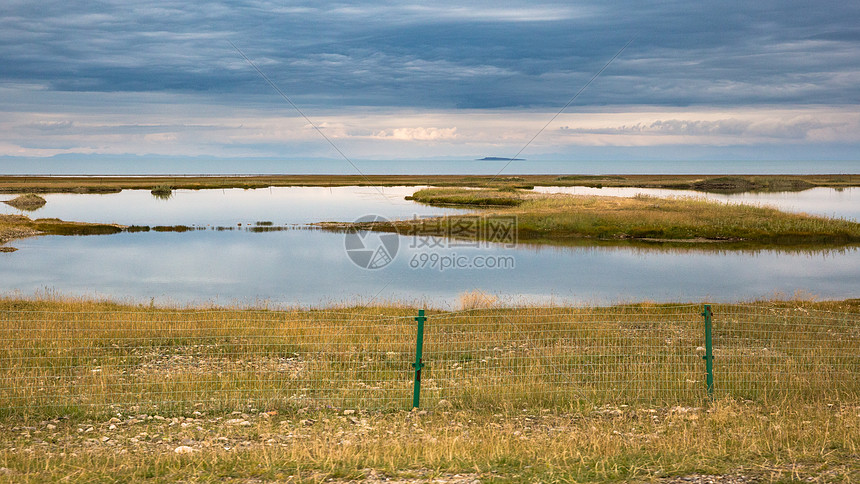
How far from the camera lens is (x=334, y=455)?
→ 8.78 metres

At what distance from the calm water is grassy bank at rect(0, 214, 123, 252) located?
3.54m

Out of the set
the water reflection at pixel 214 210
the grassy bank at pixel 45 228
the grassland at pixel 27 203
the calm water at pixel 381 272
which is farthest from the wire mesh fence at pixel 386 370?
the grassland at pixel 27 203

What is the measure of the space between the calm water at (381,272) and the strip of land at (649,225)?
5.01 metres

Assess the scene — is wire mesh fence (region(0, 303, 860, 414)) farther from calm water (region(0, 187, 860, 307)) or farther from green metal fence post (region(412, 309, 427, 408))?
calm water (region(0, 187, 860, 307))

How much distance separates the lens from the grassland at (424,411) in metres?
8.45

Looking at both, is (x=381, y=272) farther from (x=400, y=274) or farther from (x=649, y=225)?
(x=649, y=225)

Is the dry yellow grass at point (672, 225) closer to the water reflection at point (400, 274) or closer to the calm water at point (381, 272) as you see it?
the calm water at point (381, 272)

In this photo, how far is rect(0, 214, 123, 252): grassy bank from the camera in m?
57.8

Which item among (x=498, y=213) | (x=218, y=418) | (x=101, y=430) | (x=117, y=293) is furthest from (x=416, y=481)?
(x=498, y=213)

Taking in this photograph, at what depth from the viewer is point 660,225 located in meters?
57.5

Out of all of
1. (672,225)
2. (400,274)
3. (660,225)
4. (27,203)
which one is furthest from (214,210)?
(672,225)

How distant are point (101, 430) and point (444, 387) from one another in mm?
6055

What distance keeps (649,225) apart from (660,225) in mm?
944

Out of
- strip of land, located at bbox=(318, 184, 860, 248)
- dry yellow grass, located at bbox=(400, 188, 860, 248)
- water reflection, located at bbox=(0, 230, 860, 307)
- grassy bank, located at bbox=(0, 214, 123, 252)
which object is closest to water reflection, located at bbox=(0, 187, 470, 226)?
grassy bank, located at bbox=(0, 214, 123, 252)
